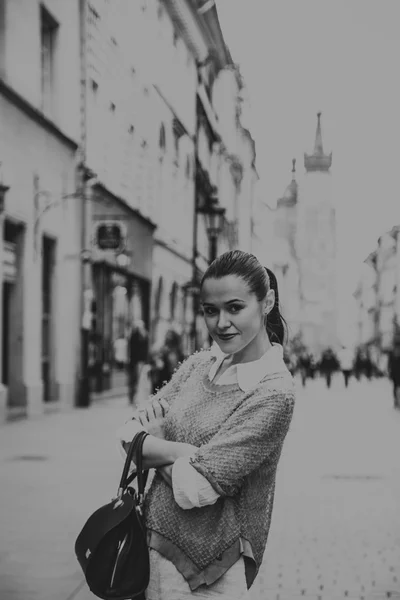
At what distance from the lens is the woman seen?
96.5 inches

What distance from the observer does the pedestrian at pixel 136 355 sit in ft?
71.1

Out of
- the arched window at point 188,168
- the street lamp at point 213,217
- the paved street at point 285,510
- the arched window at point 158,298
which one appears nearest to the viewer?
the paved street at point 285,510

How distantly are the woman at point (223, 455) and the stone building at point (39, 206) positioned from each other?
1305cm

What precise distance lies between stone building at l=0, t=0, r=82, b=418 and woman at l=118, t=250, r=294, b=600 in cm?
1305

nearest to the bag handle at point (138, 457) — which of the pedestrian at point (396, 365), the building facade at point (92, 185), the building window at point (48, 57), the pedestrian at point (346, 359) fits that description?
the building facade at point (92, 185)

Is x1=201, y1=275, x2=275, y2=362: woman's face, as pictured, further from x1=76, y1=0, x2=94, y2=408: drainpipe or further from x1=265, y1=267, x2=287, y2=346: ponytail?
x1=76, y1=0, x2=94, y2=408: drainpipe

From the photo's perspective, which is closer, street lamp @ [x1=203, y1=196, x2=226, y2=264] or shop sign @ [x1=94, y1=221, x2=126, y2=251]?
shop sign @ [x1=94, y1=221, x2=126, y2=251]

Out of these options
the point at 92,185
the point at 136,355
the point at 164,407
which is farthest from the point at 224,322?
the point at 92,185

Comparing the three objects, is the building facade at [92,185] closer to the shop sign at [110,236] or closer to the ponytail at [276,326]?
the shop sign at [110,236]

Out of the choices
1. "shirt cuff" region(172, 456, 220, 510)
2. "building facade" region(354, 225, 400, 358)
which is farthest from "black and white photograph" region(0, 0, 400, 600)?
"building facade" region(354, 225, 400, 358)

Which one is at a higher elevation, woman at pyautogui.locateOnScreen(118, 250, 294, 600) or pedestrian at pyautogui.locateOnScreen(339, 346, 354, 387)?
woman at pyautogui.locateOnScreen(118, 250, 294, 600)

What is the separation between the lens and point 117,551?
2.40 metres

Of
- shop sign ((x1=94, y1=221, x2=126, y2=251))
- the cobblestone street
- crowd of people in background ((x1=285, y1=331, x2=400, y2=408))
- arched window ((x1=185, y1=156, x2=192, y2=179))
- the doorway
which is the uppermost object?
arched window ((x1=185, y1=156, x2=192, y2=179))

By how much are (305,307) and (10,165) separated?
576 ft
